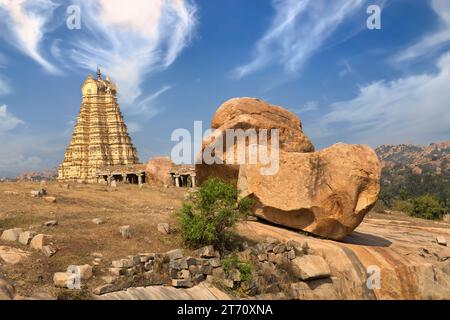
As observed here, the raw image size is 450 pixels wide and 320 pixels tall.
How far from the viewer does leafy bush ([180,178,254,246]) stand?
38.6ft

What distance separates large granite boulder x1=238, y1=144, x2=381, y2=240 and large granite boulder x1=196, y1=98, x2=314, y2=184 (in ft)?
6.43

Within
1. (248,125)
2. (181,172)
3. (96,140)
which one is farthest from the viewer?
(96,140)

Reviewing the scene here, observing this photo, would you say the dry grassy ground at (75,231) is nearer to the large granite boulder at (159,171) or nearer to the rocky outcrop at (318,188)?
the rocky outcrop at (318,188)

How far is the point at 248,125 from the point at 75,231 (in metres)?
7.37

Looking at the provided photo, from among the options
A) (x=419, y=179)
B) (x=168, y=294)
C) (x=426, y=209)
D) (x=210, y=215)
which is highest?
(x=419, y=179)

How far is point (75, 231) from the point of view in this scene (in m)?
12.0

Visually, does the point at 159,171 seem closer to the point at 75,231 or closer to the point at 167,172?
the point at 167,172

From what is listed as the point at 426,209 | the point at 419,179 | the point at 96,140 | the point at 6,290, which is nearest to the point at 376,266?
the point at 6,290

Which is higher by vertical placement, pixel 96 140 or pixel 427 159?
pixel 427 159

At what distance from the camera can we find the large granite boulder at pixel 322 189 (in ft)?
42.4

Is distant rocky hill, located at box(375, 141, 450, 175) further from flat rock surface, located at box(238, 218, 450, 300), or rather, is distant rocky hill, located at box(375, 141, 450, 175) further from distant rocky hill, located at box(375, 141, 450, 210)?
flat rock surface, located at box(238, 218, 450, 300)

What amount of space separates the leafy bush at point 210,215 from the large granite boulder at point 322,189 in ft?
4.21

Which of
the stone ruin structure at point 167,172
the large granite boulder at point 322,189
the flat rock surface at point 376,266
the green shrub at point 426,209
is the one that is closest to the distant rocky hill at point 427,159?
the green shrub at point 426,209
